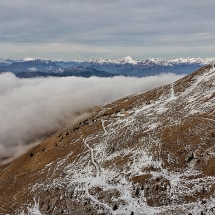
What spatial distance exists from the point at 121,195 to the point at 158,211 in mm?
11205

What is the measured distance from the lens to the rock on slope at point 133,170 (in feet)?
181

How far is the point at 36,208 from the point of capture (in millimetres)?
63469

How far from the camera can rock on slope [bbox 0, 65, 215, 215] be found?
55250 millimetres

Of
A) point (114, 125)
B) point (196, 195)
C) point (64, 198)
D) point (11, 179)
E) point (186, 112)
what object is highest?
point (186, 112)

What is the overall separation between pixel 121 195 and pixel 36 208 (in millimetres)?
24907

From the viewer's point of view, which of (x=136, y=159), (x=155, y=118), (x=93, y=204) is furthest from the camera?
(x=155, y=118)

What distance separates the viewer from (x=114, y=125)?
103 metres

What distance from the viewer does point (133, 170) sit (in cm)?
6725

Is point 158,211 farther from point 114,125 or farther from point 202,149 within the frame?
point 114,125

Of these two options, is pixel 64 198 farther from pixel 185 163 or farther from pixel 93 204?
pixel 185 163

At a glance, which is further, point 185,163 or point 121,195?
point 185,163

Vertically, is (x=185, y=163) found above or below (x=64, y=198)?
above

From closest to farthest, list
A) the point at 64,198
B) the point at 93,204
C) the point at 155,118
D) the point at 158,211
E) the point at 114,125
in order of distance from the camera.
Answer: the point at 158,211 → the point at 93,204 → the point at 64,198 → the point at 155,118 → the point at 114,125

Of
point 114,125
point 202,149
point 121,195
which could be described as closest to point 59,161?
point 114,125
